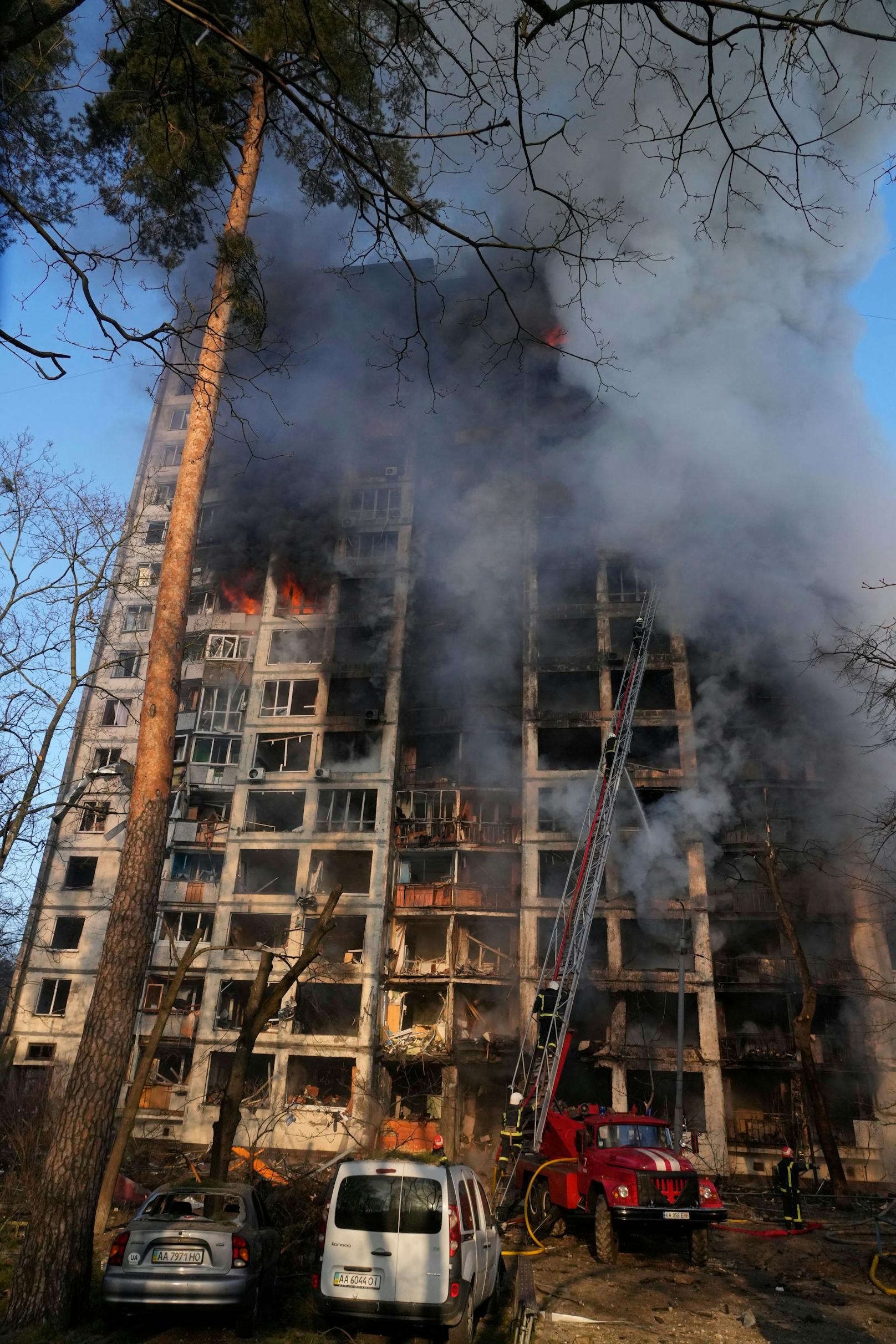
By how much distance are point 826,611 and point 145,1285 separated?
32056 millimetres

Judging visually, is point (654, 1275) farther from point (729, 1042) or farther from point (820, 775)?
point (820, 775)

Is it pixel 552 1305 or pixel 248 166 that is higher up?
pixel 248 166

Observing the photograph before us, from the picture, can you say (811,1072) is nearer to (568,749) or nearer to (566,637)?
(568,749)

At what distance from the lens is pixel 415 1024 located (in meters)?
33.7

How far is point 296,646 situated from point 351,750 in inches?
241

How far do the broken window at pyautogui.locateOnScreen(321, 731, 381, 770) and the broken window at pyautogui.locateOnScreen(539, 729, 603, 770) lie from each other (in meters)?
7.54

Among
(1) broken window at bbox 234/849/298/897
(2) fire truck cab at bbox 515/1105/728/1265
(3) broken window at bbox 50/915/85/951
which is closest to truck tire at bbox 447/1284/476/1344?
(2) fire truck cab at bbox 515/1105/728/1265

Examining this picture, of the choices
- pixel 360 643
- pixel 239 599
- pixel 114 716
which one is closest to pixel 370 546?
pixel 360 643

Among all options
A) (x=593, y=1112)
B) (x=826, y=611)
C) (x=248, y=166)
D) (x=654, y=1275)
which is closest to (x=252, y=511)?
(x=826, y=611)

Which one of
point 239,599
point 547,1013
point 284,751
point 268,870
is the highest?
point 239,599

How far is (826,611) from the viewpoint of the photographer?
108 ft

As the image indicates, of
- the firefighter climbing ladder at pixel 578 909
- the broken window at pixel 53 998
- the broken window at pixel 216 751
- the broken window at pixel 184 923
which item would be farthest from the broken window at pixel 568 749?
the broken window at pixel 53 998

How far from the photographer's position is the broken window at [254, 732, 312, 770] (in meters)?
38.1

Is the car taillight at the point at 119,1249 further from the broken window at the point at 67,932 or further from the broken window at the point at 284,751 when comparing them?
the broken window at the point at 67,932
